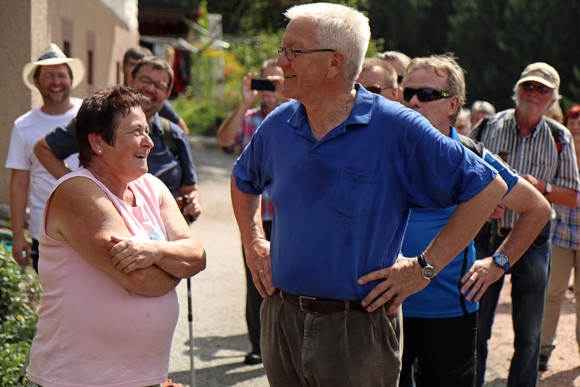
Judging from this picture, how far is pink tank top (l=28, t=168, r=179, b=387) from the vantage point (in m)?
2.85

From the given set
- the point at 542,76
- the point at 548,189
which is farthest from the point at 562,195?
the point at 542,76

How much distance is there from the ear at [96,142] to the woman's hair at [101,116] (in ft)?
0.04

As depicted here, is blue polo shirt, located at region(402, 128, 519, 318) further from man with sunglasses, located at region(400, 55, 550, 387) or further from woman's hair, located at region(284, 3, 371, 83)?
woman's hair, located at region(284, 3, 371, 83)

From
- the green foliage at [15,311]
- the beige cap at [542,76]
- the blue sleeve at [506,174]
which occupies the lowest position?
the green foliage at [15,311]

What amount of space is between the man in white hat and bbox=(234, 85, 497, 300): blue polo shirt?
278cm

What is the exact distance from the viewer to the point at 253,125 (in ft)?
19.8

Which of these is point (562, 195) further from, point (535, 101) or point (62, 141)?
point (62, 141)

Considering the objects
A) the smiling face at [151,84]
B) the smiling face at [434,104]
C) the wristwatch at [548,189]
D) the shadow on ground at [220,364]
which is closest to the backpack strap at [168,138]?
the smiling face at [151,84]

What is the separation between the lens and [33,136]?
502cm

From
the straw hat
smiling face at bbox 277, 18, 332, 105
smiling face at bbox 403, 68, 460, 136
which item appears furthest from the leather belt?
the straw hat

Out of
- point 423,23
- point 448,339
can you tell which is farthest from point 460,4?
point 448,339

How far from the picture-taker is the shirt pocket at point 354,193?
2.59 m

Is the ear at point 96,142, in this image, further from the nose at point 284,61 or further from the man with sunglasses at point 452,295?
the man with sunglasses at point 452,295

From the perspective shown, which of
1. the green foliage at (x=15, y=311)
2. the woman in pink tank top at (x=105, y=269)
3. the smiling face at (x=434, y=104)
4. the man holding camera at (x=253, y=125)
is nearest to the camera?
the woman in pink tank top at (x=105, y=269)
